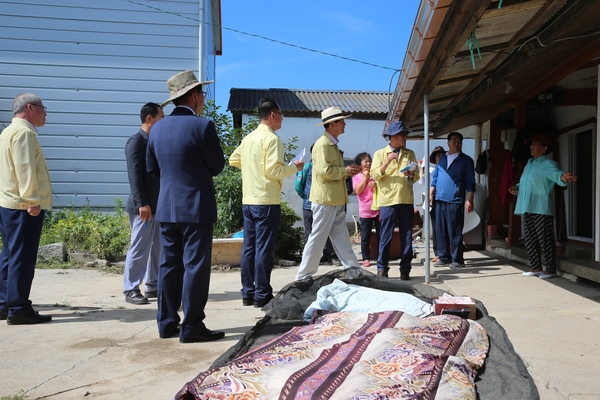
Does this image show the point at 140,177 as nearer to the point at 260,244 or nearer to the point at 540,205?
the point at 260,244

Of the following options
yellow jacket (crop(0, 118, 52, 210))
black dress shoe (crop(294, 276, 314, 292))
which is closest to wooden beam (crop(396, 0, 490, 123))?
black dress shoe (crop(294, 276, 314, 292))

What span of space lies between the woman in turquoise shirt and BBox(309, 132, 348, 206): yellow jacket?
229 cm

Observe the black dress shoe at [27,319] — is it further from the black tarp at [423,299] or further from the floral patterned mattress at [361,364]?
the floral patterned mattress at [361,364]

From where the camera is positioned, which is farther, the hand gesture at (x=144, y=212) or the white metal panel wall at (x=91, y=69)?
the white metal panel wall at (x=91, y=69)

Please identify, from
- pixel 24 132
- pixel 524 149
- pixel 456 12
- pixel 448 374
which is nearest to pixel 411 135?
pixel 524 149

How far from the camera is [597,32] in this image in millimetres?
5496

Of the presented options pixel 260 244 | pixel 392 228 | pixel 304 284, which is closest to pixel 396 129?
pixel 392 228

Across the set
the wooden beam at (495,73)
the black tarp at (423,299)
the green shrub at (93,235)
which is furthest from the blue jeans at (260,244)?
the green shrub at (93,235)

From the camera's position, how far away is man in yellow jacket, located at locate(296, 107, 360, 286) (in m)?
A: 5.91

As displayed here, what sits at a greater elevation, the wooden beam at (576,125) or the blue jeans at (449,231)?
the wooden beam at (576,125)

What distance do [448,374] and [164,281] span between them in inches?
85.8

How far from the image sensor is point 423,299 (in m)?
4.98

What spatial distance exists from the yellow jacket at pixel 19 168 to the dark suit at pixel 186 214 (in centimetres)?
130

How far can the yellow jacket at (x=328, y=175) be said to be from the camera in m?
5.93
